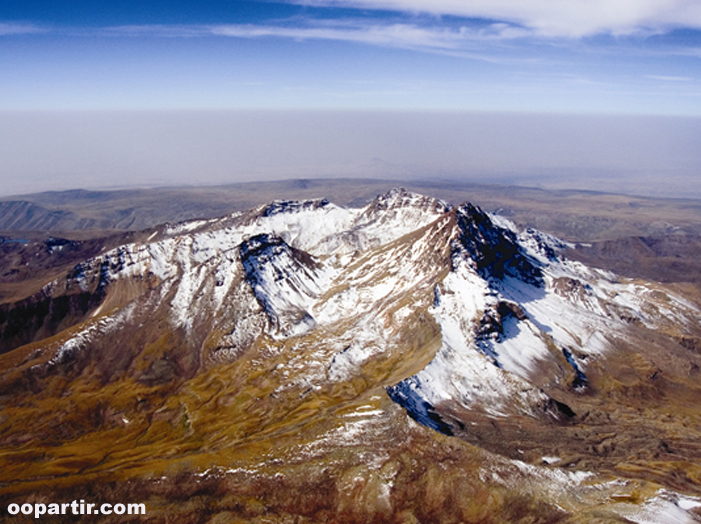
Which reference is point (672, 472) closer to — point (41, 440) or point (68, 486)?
point (68, 486)

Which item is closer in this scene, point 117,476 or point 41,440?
point 117,476

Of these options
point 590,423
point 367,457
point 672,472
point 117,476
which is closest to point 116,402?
point 117,476

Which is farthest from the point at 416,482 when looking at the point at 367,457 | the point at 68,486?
the point at 68,486

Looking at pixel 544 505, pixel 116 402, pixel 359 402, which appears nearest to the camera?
pixel 544 505

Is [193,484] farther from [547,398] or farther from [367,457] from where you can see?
[547,398]

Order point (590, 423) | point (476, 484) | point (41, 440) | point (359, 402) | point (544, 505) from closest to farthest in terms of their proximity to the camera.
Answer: point (544, 505)
point (476, 484)
point (359, 402)
point (590, 423)
point (41, 440)

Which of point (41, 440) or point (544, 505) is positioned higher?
point (544, 505)

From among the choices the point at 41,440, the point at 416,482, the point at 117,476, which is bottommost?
the point at 41,440

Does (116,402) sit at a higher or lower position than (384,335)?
lower

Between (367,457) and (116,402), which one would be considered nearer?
(367,457)
